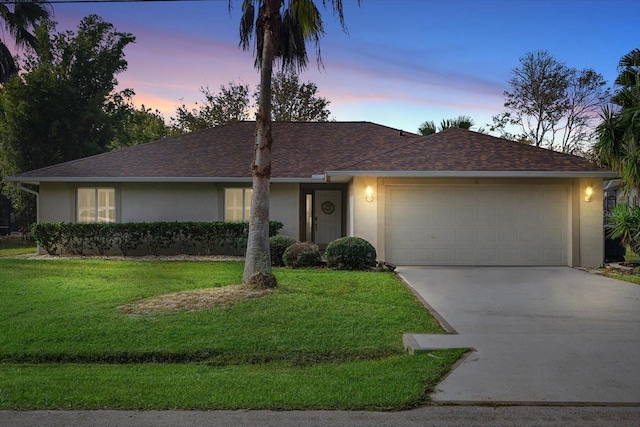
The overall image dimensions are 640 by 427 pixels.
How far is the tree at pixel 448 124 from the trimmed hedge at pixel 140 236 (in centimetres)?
793

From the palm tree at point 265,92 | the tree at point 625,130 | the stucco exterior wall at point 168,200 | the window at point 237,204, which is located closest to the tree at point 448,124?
the tree at point 625,130

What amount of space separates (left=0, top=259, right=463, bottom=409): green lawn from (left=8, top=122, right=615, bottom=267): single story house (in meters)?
4.60

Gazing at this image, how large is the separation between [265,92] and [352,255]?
4870mm

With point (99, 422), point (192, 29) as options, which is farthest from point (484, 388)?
point (192, 29)

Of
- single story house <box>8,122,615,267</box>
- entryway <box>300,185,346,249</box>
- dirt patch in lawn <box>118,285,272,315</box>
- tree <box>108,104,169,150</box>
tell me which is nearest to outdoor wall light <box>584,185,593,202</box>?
single story house <box>8,122,615,267</box>

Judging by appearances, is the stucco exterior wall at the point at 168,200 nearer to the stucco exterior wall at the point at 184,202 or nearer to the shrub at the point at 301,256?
the stucco exterior wall at the point at 184,202

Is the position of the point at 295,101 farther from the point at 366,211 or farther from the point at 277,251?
the point at 277,251

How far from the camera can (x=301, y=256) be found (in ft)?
44.9

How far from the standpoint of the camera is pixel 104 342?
667 cm

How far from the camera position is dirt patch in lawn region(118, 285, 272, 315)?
839 centimetres

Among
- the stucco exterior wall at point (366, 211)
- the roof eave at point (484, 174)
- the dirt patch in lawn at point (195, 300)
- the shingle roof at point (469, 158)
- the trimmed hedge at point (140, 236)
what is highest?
the shingle roof at point (469, 158)

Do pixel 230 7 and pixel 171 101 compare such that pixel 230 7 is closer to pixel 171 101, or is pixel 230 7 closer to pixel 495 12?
pixel 495 12

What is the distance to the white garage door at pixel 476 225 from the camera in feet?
48.9

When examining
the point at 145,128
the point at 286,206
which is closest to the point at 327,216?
the point at 286,206
